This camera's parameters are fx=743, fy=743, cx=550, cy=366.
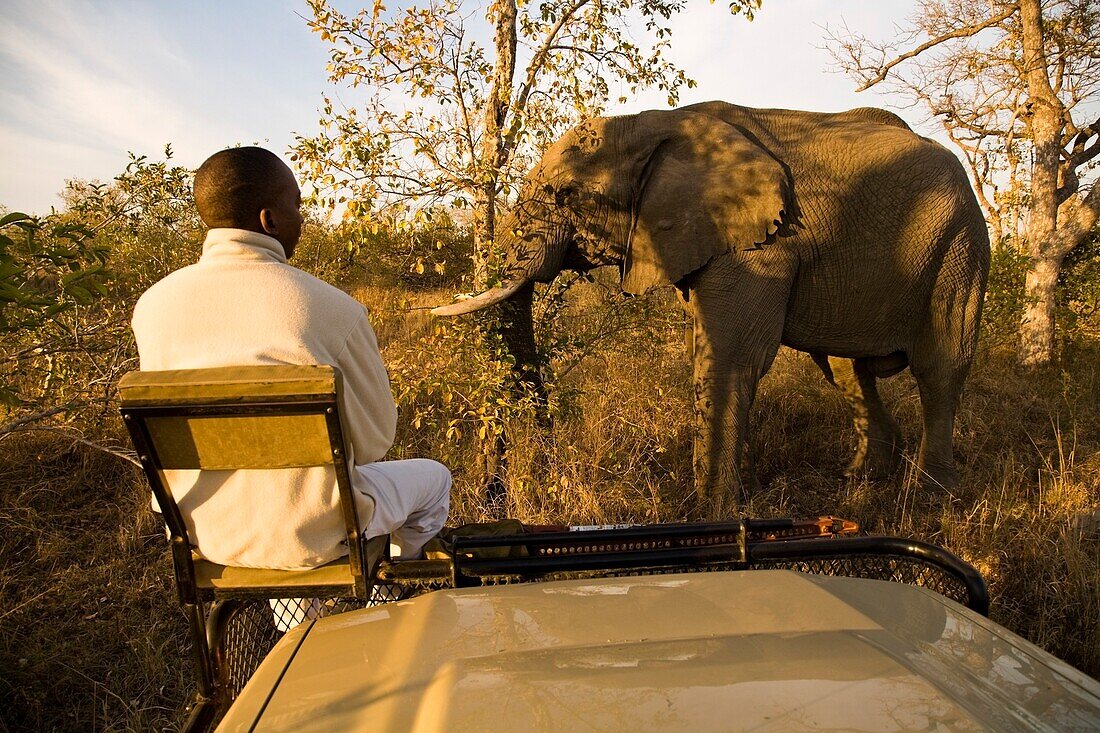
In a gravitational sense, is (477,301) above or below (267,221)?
below

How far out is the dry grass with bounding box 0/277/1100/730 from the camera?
329 cm

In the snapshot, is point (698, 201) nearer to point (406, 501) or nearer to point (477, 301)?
point (477, 301)

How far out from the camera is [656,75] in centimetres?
520

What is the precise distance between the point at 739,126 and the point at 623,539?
162 inches

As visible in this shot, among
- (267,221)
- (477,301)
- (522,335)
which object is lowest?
(522,335)

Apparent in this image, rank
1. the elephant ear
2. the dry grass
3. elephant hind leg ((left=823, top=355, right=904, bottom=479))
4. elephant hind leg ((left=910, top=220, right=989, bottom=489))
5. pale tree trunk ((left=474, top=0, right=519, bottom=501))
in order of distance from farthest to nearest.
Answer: elephant hind leg ((left=823, top=355, right=904, bottom=479)), elephant hind leg ((left=910, top=220, right=989, bottom=489)), the elephant ear, pale tree trunk ((left=474, top=0, right=519, bottom=501)), the dry grass

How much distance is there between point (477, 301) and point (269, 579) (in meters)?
2.87

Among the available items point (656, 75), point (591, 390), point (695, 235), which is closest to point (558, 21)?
point (656, 75)

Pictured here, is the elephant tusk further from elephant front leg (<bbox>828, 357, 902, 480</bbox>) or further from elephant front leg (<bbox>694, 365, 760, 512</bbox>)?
elephant front leg (<bbox>828, 357, 902, 480</bbox>)

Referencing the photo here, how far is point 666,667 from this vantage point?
127 cm

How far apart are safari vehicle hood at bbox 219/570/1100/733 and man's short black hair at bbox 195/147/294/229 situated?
1.14 m

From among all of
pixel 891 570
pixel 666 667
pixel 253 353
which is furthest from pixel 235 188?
pixel 891 570

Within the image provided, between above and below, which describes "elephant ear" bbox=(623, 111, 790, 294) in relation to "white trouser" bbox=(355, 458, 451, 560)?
above

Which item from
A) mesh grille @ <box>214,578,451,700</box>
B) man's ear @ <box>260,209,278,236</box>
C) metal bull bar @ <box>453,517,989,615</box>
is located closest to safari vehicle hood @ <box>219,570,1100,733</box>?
metal bull bar @ <box>453,517,989,615</box>
